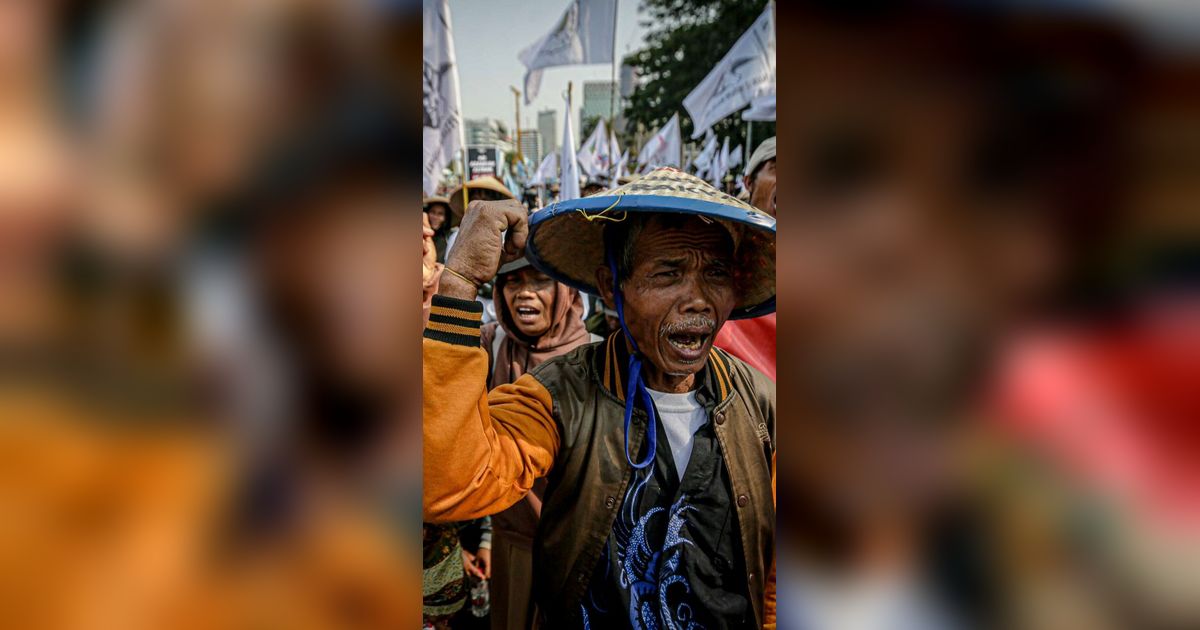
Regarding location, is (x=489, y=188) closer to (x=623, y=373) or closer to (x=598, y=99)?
(x=598, y=99)

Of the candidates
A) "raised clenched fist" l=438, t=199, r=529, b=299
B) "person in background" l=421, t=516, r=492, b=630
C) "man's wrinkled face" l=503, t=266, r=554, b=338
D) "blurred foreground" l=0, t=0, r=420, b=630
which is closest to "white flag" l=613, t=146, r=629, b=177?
"raised clenched fist" l=438, t=199, r=529, b=299

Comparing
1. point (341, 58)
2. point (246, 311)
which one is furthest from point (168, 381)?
point (341, 58)

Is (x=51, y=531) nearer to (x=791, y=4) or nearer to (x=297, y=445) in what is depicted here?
(x=297, y=445)

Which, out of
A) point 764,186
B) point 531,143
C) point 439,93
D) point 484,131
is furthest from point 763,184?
point 439,93

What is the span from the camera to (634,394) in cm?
161

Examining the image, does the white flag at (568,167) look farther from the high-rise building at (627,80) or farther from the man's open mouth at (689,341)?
the man's open mouth at (689,341)

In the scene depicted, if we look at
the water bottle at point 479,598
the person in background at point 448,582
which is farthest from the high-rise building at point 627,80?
the water bottle at point 479,598

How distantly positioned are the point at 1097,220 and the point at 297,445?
4.20ft

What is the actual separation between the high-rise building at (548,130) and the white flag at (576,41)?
10 cm

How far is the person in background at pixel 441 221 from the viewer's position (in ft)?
6.31

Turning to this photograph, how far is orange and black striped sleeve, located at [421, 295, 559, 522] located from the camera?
124cm

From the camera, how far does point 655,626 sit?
1.58 metres

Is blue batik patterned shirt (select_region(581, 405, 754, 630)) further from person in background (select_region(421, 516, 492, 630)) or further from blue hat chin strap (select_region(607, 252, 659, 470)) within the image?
person in background (select_region(421, 516, 492, 630))

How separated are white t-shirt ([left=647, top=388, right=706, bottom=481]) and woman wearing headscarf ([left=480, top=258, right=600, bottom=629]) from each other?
14.6 inches
